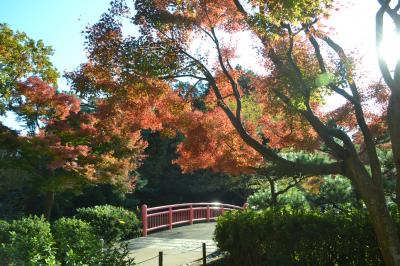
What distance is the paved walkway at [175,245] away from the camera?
11828 mm

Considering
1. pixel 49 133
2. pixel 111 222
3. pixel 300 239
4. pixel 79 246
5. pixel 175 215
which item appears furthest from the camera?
pixel 175 215

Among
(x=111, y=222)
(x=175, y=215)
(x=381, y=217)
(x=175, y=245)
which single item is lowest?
(x=175, y=245)

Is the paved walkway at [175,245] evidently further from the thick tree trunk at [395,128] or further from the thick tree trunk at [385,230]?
the thick tree trunk at [395,128]

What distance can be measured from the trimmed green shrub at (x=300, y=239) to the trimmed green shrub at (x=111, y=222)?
7.03m

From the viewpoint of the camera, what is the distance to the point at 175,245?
1470 centimetres

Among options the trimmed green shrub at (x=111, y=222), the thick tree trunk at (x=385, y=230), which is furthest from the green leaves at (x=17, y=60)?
the thick tree trunk at (x=385, y=230)

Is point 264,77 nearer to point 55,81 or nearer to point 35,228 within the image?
point 35,228

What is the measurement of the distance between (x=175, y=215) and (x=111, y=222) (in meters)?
5.42

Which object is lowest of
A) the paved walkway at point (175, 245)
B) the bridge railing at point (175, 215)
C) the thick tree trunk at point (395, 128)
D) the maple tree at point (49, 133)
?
the paved walkway at point (175, 245)

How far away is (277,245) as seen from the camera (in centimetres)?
887

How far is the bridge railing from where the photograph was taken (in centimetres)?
1838

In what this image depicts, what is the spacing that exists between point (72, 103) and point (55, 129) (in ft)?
3.89

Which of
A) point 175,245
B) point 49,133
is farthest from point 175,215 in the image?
point 49,133

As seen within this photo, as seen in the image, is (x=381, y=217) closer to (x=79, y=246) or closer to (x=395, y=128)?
(x=395, y=128)
